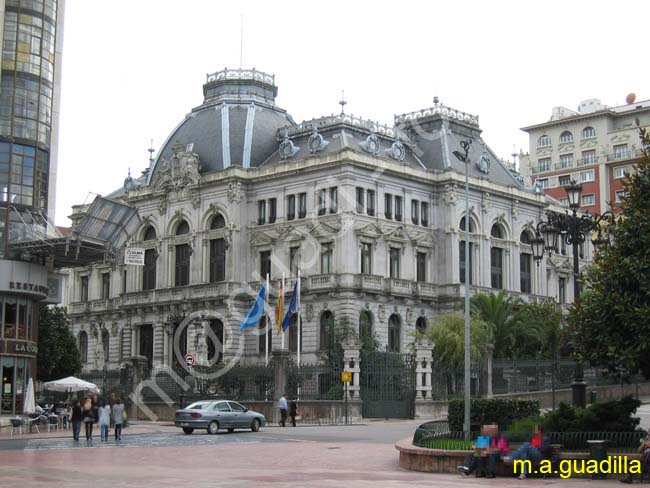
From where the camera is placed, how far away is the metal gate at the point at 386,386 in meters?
53.0

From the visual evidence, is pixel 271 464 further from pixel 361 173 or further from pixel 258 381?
pixel 361 173

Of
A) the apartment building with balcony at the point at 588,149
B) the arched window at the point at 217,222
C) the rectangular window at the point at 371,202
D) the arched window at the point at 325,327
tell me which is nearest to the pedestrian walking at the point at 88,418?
the arched window at the point at 325,327

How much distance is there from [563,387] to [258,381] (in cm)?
1707

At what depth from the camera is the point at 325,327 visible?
71.7 m

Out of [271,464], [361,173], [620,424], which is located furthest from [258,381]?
[620,424]

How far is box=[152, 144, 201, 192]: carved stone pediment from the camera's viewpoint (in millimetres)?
79938

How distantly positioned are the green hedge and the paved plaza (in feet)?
6.67

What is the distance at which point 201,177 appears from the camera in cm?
7912

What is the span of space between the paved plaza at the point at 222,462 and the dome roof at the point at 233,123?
133ft

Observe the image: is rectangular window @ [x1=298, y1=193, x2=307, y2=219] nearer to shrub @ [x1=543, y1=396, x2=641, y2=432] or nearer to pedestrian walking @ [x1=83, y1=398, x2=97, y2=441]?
pedestrian walking @ [x1=83, y1=398, x2=97, y2=441]

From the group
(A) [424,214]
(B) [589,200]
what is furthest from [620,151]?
(A) [424,214]

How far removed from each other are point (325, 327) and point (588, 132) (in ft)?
195

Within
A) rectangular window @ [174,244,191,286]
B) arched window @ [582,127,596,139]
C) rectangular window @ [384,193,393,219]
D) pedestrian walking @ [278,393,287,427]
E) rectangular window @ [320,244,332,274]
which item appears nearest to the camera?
pedestrian walking @ [278,393,287,427]

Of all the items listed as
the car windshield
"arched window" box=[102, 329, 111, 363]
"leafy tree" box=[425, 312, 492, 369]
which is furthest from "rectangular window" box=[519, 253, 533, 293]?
the car windshield
